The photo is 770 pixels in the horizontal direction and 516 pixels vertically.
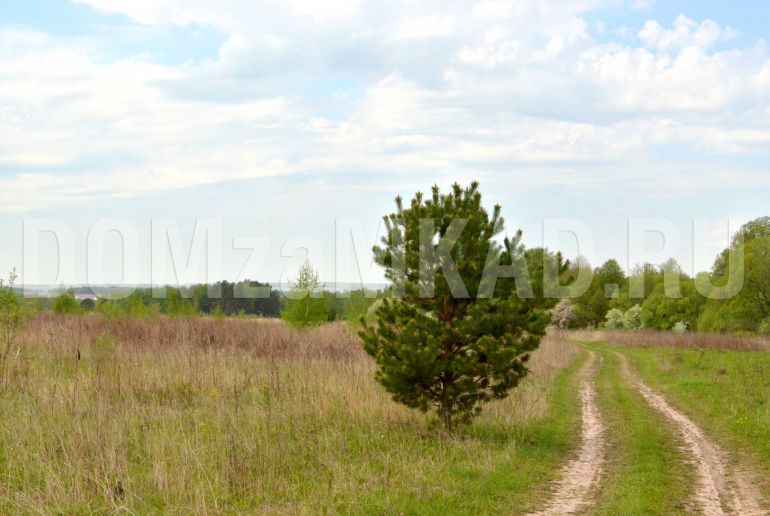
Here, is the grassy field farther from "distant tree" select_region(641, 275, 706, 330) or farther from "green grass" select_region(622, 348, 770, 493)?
"distant tree" select_region(641, 275, 706, 330)

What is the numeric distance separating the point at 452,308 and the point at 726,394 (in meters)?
9.39

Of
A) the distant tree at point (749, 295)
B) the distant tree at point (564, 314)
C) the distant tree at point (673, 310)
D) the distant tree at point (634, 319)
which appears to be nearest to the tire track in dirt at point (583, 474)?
the distant tree at point (749, 295)

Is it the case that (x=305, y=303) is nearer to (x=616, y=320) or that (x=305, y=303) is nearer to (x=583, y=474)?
(x=583, y=474)

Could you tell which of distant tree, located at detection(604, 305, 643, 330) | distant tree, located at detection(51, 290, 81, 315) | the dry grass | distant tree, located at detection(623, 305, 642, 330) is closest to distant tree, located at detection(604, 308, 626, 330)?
distant tree, located at detection(604, 305, 643, 330)

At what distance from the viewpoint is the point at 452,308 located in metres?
11.5

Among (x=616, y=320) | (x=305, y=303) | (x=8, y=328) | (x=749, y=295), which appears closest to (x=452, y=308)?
(x=8, y=328)

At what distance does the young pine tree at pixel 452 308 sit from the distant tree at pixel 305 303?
19.9 m

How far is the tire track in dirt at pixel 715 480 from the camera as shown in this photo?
26.7ft

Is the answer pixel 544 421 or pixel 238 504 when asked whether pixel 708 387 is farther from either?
pixel 238 504

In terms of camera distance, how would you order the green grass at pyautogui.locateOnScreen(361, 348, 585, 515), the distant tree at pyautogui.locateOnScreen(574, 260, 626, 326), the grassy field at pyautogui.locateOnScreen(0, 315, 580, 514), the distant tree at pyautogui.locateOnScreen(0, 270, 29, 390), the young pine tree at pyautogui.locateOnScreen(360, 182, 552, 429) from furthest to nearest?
the distant tree at pyautogui.locateOnScreen(574, 260, 626, 326) → the distant tree at pyautogui.locateOnScreen(0, 270, 29, 390) → the young pine tree at pyautogui.locateOnScreen(360, 182, 552, 429) → the grassy field at pyautogui.locateOnScreen(0, 315, 580, 514) → the green grass at pyautogui.locateOnScreen(361, 348, 585, 515)

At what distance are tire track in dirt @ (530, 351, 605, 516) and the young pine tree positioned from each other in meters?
1.59

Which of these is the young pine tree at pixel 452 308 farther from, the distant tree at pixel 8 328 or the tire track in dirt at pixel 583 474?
the distant tree at pixel 8 328

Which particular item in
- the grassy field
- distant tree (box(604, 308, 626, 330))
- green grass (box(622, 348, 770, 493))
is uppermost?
the grassy field

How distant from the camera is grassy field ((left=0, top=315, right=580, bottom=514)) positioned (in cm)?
796
